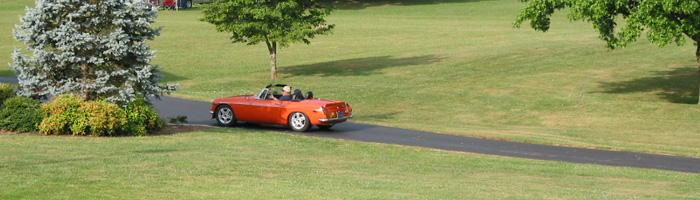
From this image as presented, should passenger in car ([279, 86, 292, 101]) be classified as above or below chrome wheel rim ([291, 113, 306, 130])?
above

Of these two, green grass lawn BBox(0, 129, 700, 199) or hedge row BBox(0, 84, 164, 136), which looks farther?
hedge row BBox(0, 84, 164, 136)

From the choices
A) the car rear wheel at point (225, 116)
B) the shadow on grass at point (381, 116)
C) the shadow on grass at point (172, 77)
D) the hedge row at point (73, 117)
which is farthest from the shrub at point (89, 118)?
the shadow on grass at point (172, 77)

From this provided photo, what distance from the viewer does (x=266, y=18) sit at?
40531 mm

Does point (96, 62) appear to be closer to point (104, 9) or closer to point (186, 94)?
point (104, 9)

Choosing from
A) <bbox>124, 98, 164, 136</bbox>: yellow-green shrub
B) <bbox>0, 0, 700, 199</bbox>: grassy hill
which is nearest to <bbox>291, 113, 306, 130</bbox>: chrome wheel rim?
<bbox>0, 0, 700, 199</bbox>: grassy hill

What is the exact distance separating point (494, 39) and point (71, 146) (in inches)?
1726

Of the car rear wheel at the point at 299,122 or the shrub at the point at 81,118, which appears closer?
the shrub at the point at 81,118

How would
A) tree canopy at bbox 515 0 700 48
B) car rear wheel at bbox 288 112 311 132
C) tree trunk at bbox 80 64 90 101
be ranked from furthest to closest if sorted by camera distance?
tree canopy at bbox 515 0 700 48 → car rear wheel at bbox 288 112 311 132 → tree trunk at bbox 80 64 90 101

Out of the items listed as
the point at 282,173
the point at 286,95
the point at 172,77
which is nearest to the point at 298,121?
the point at 286,95

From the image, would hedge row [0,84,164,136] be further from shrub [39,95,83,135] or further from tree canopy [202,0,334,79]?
tree canopy [202,0,334,79]

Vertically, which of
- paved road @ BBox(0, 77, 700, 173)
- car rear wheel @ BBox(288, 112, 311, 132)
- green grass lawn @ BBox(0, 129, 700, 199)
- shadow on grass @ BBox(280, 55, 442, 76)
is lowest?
shadow on grass @ BBox(280, 55, 442, 76)

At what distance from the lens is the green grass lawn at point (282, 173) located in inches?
487

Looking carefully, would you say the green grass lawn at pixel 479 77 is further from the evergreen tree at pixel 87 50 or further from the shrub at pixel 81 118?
the shrub at pixel 81 118

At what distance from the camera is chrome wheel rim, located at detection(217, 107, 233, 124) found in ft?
83.7
